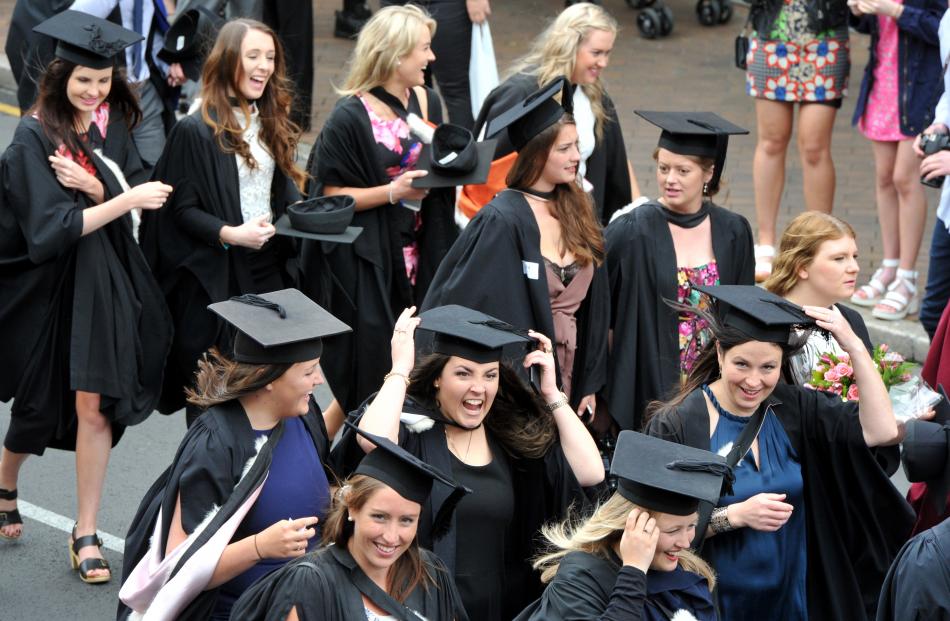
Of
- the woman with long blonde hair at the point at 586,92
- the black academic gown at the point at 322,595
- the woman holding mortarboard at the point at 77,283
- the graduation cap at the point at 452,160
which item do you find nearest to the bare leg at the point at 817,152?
the woman with long blonde hair at the point at 586,92

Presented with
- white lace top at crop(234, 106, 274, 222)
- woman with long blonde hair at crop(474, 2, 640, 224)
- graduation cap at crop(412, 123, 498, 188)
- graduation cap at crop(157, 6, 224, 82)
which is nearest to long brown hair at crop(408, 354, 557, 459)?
white lace top at crop(234, 106, 274, 222)

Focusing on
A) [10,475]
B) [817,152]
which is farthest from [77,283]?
[817,152]

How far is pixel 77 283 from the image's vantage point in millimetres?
7086

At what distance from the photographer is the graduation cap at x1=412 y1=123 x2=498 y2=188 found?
793 cm

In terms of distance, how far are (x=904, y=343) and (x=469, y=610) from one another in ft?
16.0

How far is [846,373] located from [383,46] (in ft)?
10.1

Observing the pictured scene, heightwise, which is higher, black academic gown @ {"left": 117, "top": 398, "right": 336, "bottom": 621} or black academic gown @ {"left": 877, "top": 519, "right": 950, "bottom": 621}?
black academic gown @ {"left": 877, "top": 519, "right": 950, "bottom": 621}

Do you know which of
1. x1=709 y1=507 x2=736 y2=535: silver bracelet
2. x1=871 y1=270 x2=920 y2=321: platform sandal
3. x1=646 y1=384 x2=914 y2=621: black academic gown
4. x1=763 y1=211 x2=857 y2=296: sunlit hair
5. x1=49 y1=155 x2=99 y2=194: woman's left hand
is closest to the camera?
x1=709 y1=507 x2=736 y2=535: silver bracelet

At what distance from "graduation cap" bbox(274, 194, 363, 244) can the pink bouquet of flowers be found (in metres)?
2.42

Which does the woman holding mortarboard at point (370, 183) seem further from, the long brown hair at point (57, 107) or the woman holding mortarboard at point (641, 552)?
the woman holding mortarboard at point (641, 552)

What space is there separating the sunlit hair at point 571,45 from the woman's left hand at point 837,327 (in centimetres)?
297

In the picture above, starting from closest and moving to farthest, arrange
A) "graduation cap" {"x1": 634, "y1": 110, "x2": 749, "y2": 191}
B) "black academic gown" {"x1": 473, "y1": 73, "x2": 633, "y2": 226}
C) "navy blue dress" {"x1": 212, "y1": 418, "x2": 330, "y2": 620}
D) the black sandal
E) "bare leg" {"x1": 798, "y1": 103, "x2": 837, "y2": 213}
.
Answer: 1. "navy blue dress" {"x1": 212, "y1": 418, "x2": 330, "y2": 620}
2. "graduation cap" {"x1": 634, "y1": 110, "x2": 749, "y2": 191}
3. the black sandal
4. "black academic gown" {"x1": 473, "y1": 73, "x2": 633, "y2": 226}
5. "bare leg" {"x1": 798, "y1": 103, "x2": 837, "y2": 213}

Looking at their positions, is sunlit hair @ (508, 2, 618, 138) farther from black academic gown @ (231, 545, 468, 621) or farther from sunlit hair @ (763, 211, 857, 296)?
black academic gown @ (231, 545, 468, 621)

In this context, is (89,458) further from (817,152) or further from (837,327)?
(817,152)
